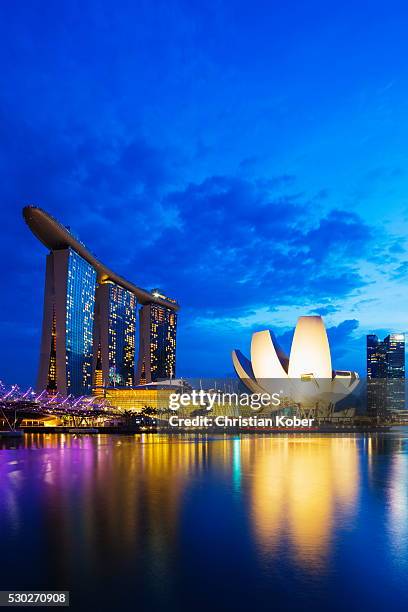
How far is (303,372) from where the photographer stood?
180 feet

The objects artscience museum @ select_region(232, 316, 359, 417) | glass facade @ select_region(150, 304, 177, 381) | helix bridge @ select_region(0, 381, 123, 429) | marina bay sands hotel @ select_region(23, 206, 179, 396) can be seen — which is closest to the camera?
helix bridge @ select_region(0, 381, 123, 429)

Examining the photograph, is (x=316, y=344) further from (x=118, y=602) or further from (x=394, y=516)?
(x=118, y=602)

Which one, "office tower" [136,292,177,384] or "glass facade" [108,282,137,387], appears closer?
"glass facade" [108,282,137,387]

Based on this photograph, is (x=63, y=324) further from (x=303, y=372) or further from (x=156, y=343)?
(x=156, y=343)

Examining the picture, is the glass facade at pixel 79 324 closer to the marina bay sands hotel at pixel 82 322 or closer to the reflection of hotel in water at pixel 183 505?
the marina bay sands hotel at pixel 82 322

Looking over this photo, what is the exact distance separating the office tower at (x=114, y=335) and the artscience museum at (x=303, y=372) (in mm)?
45367

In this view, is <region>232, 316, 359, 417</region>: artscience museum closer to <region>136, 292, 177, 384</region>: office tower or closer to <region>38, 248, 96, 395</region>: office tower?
<region>38, 248, 96, 395</region>: office tower

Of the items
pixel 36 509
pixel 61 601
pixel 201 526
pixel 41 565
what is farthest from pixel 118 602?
pixel 36 509

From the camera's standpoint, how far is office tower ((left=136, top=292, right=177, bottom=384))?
126 meters

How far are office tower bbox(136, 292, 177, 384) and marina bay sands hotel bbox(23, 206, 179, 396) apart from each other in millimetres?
266

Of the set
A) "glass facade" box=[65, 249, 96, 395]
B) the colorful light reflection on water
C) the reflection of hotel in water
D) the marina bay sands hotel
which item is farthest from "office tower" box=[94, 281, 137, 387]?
the colorful light reflection on water

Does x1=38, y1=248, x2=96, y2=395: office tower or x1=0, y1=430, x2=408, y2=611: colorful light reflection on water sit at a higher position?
x1=38, y1=248, x2=96, y2=395: office tower

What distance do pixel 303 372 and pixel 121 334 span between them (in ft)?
204

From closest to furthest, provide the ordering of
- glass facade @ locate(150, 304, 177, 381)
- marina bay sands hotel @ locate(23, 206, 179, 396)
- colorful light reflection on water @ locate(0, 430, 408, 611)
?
colorful light reflection on water @ locate(0, 430, 408, 611), marina bay sands hotel @ locate(23, 206, 179, 396), glass facade @ locate(150, 304, 177, 381)
